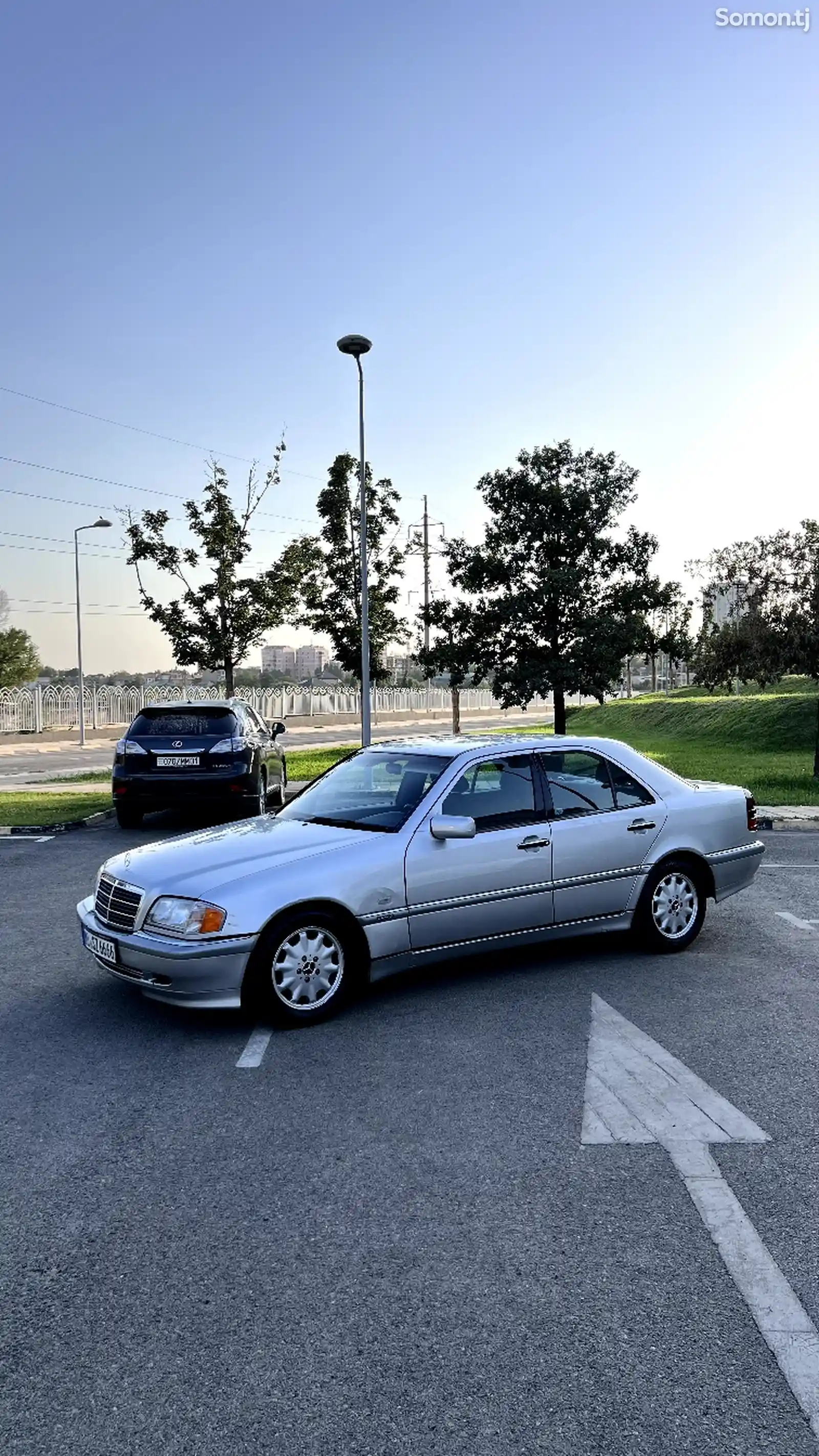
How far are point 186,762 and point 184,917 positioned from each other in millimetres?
8348

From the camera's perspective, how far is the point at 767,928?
8.28 m

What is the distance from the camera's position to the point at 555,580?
21.0m

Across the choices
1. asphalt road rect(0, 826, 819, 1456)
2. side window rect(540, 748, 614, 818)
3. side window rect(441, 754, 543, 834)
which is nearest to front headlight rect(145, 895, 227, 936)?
asphalt road rect(0, 826, 819, 1456)

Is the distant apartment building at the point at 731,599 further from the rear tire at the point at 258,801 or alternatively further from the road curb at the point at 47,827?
the road curb at the point at 47,827

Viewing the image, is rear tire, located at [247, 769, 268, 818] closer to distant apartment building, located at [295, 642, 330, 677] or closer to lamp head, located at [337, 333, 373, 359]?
lamp head, located at [337, 333, 373, 359]

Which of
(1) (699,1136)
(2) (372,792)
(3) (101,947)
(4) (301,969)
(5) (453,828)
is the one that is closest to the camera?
(1) (699,1136)

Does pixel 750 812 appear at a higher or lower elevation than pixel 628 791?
lower

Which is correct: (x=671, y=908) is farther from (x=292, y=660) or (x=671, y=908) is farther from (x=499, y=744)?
(x=292, y=660)

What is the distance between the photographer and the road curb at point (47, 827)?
47.3 ft

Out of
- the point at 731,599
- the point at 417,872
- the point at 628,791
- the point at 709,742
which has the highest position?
the point at 731,599

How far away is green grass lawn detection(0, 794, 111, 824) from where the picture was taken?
15492mm

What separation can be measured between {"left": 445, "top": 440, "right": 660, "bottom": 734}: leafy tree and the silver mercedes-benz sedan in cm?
1335

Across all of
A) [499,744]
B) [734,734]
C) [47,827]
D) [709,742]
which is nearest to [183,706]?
[47,827]

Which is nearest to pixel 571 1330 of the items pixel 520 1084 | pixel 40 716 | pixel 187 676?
pixel 520 1084
